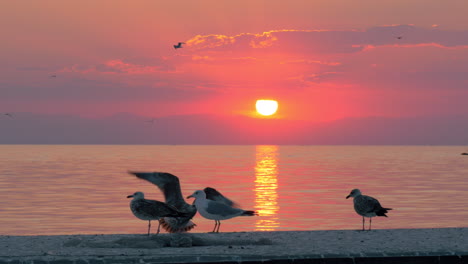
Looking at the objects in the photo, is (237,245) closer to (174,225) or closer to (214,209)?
(214,209)

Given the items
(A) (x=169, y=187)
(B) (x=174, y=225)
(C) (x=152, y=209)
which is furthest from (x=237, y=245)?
(A) (x=169, y=187)

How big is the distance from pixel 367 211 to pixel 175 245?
645 cm

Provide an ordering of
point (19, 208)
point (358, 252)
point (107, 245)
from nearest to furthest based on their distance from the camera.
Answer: point (358, 252), point (107, 245), point (19, 208)

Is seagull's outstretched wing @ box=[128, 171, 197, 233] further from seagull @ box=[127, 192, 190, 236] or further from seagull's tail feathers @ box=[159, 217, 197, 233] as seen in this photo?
seagull @ box=[127, 192, 190, 236]

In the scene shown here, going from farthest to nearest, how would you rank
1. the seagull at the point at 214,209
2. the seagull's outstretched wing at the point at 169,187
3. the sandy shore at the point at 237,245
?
the seagull's outstretched wing at the point at 169,187
the seagull at the point at 214,209
the sandy shore at the point at 237,245

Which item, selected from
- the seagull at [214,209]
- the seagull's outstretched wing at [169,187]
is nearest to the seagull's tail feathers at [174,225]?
the seagull's outstretched wing at [169,187]

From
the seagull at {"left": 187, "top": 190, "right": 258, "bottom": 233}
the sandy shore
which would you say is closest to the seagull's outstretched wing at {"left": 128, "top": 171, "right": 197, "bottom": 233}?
the seagull at {"left": 187, "top": 190, "right": 258, "bottom": 233}

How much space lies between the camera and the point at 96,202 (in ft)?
140

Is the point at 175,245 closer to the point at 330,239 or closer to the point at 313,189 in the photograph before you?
the point at 330,239

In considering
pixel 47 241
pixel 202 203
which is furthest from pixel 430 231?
pixel 47 241

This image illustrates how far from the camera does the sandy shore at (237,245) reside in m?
14.1

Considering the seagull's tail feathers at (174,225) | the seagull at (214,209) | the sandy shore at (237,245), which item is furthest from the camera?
the seagull's tail feathers at (174,225)

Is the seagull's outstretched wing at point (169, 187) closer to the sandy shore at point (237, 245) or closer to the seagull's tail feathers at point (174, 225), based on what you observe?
the seagull's tail feathers at point (174, 225)

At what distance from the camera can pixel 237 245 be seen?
1591cm
